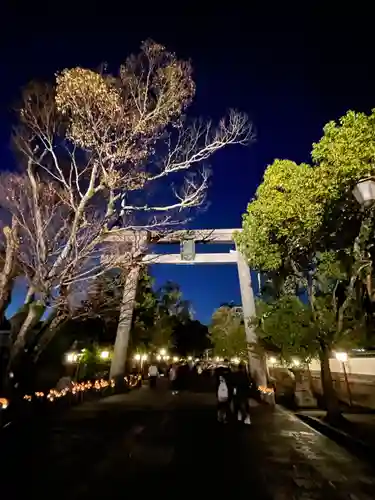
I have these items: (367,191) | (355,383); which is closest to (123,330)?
(355,383)

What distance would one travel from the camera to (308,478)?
606cm

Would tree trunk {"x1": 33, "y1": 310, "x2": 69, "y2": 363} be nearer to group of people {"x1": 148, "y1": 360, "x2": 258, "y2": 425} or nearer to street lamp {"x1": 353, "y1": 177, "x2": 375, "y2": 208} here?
group of people {"x1": 148, "y1": 360, "x2": 258, "y2": 425}

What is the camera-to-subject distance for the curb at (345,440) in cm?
769

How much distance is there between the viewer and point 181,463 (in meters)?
6.85

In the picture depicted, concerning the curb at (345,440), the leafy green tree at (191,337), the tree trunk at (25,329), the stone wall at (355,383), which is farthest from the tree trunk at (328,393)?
the leafy green tree at (191,337)

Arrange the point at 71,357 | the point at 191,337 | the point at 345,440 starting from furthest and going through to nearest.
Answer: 1. the point at 191,337
2. the point at 71,357
3. the point at 345,440

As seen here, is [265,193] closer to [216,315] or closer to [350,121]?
[350,121]

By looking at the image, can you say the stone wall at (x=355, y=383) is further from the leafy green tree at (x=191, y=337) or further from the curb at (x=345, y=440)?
the leafy green tree at (x=191, y=337)

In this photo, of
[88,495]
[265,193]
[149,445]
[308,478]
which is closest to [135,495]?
[88,495]

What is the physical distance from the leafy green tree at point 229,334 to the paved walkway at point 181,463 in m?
23.9

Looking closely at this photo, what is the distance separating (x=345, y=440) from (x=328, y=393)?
2.99 m

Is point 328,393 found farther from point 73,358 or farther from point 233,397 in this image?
point 73,358

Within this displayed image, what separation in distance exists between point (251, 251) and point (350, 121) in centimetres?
656

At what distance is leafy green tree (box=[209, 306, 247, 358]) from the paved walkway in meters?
23.9
